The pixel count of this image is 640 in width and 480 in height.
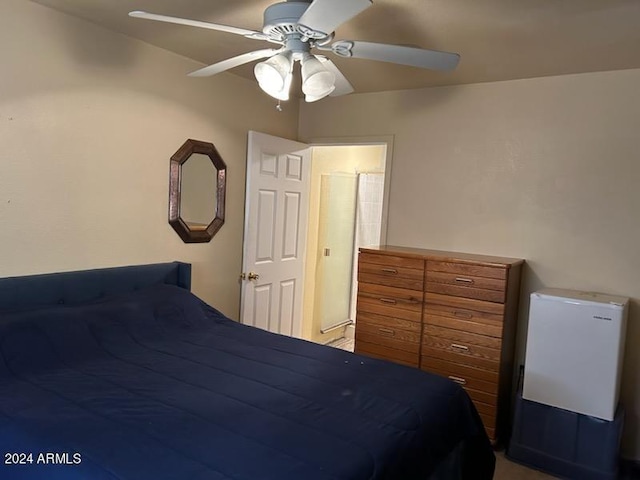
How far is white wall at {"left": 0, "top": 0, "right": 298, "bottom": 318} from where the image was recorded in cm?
228

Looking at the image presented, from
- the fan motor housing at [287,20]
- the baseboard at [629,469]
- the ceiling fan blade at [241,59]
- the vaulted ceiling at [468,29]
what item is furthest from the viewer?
the baseboard at [629,469]

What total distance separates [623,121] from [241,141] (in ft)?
8.58

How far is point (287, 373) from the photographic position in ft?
6.75

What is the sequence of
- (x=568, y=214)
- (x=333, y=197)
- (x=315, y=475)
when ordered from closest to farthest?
(x=315, y=475) < (x=568, y=214) < (x=333, y=197)

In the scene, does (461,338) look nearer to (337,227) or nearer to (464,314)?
(464,314)

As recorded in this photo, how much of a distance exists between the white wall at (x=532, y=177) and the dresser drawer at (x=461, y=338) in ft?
1.42

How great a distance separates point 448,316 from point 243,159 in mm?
1942

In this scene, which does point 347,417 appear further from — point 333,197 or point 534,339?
point 333,197

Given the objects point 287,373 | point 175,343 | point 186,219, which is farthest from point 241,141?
point 287,373

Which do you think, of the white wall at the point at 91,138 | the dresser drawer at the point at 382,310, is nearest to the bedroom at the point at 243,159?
the white wall at the point at 91,138

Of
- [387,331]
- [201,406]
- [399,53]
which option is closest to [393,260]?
[387,331]

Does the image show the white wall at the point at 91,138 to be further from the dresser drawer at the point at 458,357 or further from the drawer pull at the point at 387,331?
the dresser drawer at the point at 458,357

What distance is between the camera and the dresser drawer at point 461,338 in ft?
9.48

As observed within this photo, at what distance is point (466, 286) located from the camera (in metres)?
2.96
